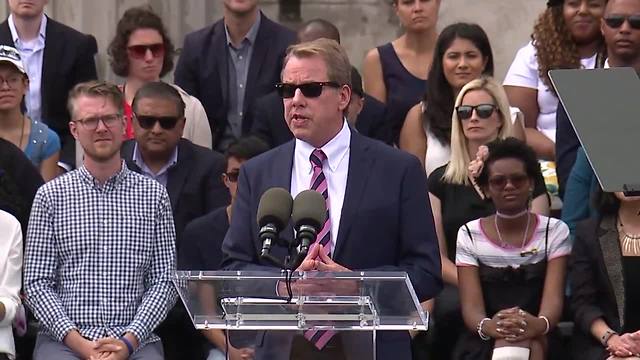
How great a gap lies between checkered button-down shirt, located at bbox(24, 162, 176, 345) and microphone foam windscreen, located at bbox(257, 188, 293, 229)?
2.57m

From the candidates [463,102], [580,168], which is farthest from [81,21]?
[580,168]

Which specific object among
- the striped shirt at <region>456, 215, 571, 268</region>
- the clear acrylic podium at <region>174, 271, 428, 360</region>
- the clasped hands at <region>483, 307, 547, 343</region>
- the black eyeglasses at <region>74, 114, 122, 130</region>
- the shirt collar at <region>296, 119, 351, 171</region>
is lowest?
the clasped hands at <region>483, 307, 547, 343</region>

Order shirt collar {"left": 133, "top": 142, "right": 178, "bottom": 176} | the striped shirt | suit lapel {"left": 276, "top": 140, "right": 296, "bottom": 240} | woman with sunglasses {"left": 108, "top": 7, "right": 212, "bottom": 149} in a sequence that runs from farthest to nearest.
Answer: woman with sunglasses {"left": 108, "top": 7, "right": 212, "bottom": 149}
shirt collar {"left": 133, "top": 142, "right": 178, "bottom": 176}
the striped shirt
suit lapel {"left": 276, "top": 140, "right": 296, "bottom": 240}

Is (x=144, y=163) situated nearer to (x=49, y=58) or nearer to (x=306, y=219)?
(x=49, y=58)

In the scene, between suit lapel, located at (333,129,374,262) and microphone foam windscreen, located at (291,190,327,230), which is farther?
suit lapel, located at (333,129,374,262)

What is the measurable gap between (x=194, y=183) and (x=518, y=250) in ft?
6.40

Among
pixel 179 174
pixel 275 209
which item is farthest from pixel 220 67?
pixel 275 209

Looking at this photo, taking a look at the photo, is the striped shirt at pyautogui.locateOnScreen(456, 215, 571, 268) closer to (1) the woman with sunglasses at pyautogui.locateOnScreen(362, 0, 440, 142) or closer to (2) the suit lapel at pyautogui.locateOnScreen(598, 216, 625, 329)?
(2) the suit lapel at pyautogui.locateOnScreen(598, 216, 625, 329)

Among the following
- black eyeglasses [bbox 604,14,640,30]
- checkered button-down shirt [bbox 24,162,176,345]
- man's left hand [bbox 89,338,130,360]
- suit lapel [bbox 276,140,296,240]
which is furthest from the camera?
black eyeglasses [bbox 604,14,640,30]

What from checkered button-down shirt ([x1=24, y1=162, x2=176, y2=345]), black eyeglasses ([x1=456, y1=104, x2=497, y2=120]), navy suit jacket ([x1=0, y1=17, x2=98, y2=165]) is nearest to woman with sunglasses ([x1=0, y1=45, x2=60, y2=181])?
navy suit jacket ([x1=0, y1=17, x2=98, y2=165])

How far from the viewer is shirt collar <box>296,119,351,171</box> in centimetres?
606

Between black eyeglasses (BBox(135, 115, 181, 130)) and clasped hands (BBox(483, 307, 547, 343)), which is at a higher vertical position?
black eyeglasses (BBox(135, 115, 181, 130))

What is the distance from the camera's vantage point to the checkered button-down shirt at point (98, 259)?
7539 millimetres

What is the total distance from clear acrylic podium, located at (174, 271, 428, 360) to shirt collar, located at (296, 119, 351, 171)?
37.9 inches
